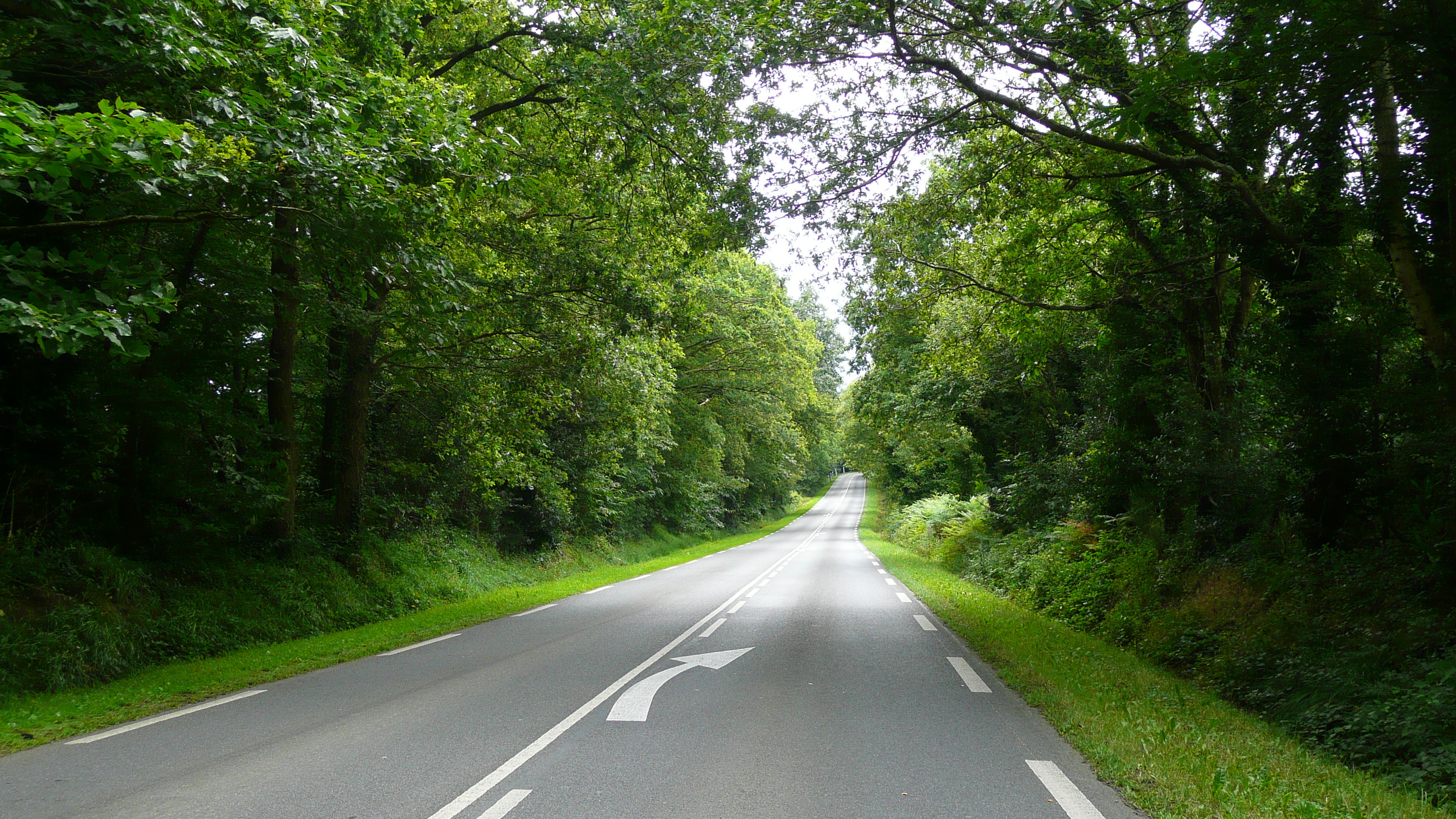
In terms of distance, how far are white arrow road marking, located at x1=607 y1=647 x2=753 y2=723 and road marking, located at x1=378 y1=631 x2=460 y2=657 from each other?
3551mm

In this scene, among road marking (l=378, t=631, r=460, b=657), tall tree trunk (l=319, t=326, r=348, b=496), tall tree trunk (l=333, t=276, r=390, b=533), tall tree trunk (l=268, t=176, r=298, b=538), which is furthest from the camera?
tall tree trunk (l=319, t=326, r=348, b=496)

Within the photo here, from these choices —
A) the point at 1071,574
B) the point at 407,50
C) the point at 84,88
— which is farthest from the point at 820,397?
the point at 84,88

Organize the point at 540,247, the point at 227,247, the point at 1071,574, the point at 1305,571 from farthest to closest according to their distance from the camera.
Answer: the point at 1071,574 → the point at 540,247 → the point at 227,247 → the point at 1305,571

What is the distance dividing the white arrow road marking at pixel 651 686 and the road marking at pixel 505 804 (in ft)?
5.16

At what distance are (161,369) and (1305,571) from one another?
13804 millimetres

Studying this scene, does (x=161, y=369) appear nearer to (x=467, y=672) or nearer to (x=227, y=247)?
(x=227, y=247)

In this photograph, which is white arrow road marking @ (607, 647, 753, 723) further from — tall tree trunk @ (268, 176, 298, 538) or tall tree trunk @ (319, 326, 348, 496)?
tall tree trunk @ (319, 326, 348, 496)

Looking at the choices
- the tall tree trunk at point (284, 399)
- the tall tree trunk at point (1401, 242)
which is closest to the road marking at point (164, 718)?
the tall tree trunk at point (284, 399)

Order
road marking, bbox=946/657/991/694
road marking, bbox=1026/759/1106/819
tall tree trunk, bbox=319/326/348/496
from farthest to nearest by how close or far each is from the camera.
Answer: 1. tall tree trunk, bbox=319/326/348/496
2. road marking, bbox=946/657/991/694
3. road marking, bbox=1026/759/1106/819

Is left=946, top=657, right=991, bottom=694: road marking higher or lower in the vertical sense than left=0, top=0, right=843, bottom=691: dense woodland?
lower

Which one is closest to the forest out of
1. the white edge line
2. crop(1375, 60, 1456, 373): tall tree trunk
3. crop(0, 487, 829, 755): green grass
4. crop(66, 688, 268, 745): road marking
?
crop(1375, 60, 1456, 373): tall tree trunk

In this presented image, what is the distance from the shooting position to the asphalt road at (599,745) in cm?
422

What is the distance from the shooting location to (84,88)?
7.88 metres

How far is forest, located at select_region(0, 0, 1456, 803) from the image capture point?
6.07 metres
